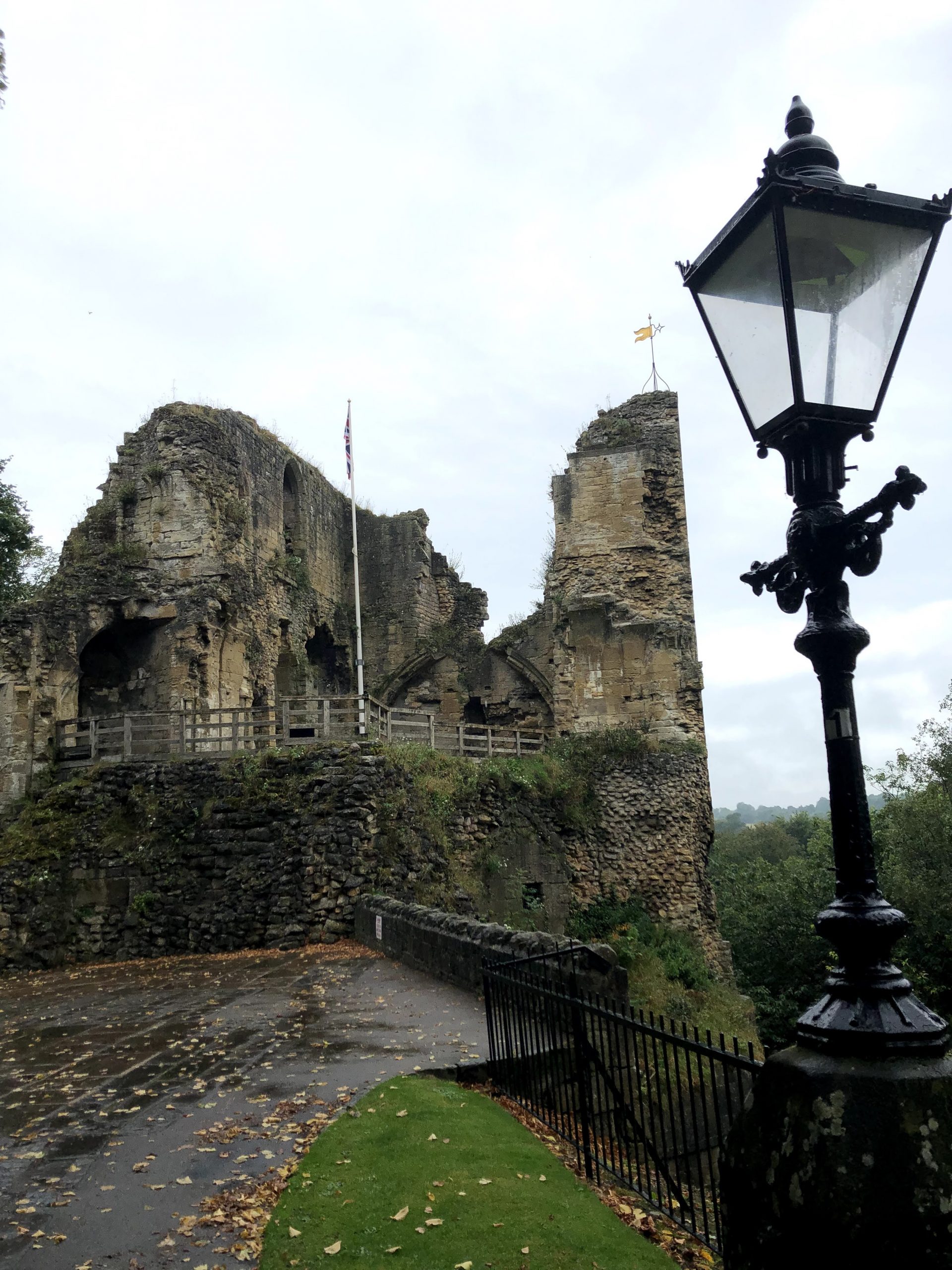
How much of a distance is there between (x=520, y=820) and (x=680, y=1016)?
6.11 m

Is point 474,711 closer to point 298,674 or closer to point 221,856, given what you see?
point 298,674

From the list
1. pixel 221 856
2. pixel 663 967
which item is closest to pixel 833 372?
pixel 221 856

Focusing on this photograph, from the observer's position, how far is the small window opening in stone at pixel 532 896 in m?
20.0

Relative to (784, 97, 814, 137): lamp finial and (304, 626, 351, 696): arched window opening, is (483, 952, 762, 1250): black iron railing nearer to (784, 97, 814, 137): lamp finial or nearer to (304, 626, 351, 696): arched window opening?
(784, 97, 814, 137): lamp finial

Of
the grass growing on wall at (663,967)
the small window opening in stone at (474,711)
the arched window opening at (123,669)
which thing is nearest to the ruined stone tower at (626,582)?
the small window opening in stone at (474,711)

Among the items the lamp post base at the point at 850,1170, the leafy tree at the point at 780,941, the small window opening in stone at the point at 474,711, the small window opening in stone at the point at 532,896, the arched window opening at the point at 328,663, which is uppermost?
the arched window opening at the point at 328,663

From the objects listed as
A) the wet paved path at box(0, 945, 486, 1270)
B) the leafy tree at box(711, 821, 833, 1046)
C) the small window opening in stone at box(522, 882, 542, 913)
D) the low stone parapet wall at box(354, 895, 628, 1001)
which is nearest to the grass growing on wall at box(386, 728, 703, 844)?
the small window opening in stone at box(522, 882, 542, 913)

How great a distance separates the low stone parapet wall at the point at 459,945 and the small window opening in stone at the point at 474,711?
13968mm

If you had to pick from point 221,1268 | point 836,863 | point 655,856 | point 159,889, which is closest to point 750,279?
point 836,863

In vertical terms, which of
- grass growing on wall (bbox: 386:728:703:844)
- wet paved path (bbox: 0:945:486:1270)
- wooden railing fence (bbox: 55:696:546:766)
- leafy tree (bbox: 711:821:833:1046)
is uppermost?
wooden railing fence (bbox: 55:696:546:766)

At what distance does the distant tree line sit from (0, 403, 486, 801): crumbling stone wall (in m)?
16.2

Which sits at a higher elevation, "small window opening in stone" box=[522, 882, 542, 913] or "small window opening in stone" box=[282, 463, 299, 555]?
"small window opening in stone" box=[282, 463, 299, 555]

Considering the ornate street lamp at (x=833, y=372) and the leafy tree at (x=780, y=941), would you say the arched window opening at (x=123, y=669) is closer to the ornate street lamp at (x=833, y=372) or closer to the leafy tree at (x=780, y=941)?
the leafy tree at (x=780, y=941)

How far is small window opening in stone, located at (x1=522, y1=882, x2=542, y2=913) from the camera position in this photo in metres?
20.0
